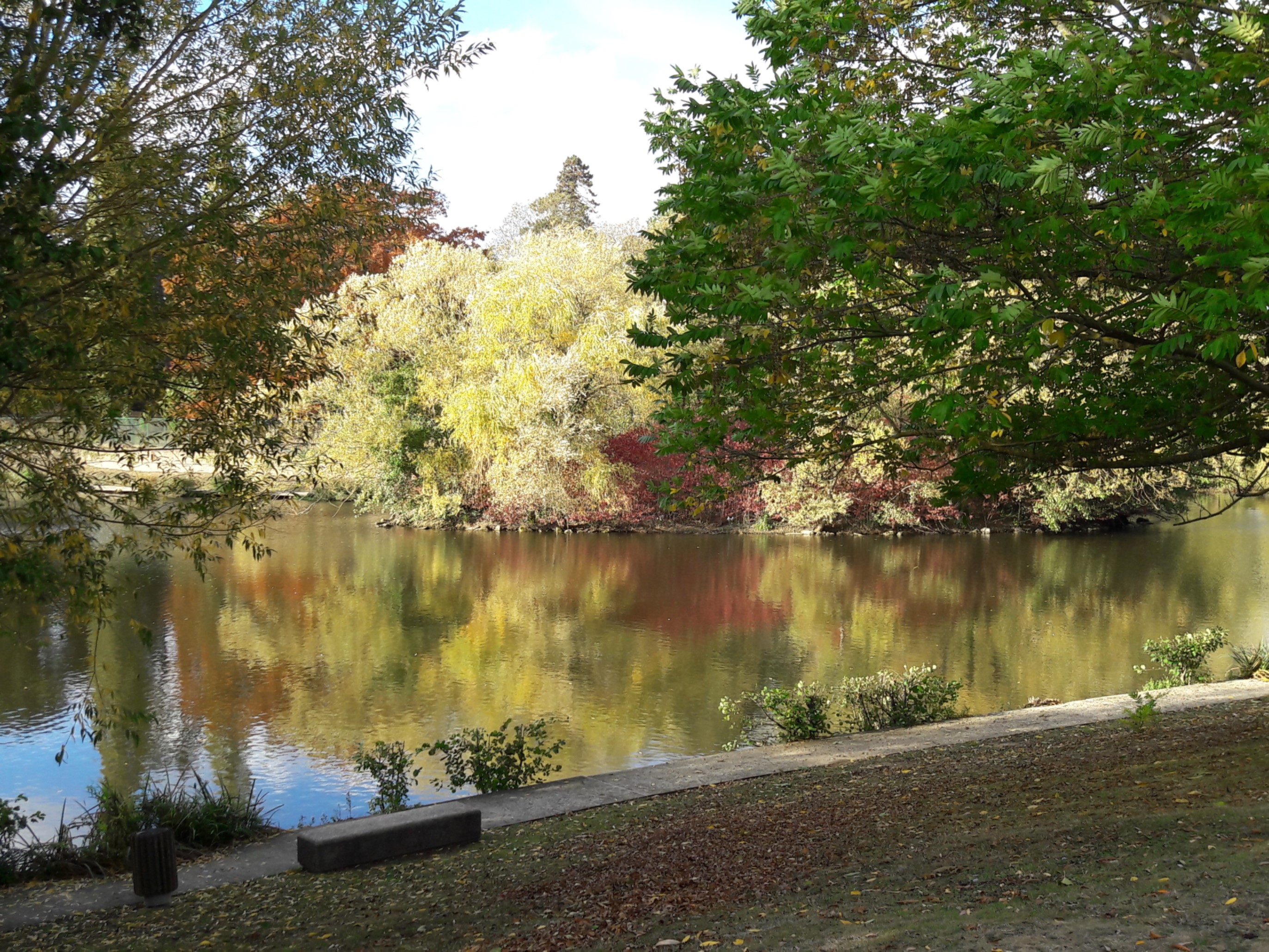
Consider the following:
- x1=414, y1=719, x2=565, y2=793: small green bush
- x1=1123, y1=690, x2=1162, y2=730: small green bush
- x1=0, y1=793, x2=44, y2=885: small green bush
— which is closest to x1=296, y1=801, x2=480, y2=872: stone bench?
x1=414, y1=719, x2=565, y2=793: small green bush

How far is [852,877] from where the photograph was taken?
576 cm

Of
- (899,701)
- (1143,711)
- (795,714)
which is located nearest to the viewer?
(1143,711)

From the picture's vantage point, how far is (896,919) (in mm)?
4844

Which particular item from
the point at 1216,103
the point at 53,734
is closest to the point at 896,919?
the point at 1216,103

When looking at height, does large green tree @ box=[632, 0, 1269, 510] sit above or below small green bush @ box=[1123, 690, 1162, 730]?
above

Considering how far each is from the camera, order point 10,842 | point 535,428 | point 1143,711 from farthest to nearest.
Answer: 1. point 535,428
2. point 10,842
3. point 1143,711

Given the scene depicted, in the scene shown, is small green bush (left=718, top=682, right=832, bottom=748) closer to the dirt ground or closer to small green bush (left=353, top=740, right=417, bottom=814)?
the dirt ground

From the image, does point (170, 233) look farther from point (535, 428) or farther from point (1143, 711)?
point (535, 428)

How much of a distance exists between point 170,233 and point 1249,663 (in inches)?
539

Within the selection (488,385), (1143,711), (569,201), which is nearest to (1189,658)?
(1143,711)

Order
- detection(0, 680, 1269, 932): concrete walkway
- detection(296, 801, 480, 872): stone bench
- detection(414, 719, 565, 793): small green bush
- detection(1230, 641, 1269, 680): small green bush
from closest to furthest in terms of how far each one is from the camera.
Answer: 1. detection(0, 680, 1269, 932): concrete walkway
2. detection(296, 801, 480, 872): stone bench
3. detection(414, 719, 565, 793): small green bush
4. detection(1230, 641, 1269, 680): small green bush

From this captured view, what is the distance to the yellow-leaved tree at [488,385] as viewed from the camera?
101 ft

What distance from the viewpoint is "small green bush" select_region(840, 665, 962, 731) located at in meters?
12.1

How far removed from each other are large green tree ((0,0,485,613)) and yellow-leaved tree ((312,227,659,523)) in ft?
66.7
